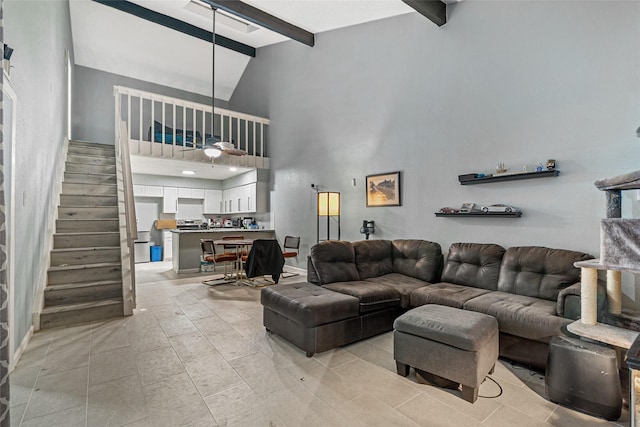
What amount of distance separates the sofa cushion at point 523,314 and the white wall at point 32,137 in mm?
4013

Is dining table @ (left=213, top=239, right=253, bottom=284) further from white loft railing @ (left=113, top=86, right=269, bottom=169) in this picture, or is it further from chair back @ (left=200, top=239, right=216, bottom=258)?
white loft railing @ (left=113, top=86, right=269, bottom=169)

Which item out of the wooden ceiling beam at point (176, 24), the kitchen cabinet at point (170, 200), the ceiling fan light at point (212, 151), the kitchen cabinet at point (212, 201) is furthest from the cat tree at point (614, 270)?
the kitchen cabinet at point (170, 200)

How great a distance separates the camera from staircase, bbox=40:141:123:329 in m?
3.52

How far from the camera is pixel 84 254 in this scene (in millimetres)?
4004

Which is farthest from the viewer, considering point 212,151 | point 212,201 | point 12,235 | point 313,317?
point 212,201

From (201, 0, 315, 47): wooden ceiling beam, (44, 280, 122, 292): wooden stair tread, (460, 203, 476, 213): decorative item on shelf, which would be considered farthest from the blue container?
(460, 203, 476, 213): decorative item on shelf

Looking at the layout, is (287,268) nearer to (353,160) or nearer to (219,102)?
(353,160)

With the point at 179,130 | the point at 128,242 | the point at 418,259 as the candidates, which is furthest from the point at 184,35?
the point at 418,259

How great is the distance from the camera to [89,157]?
19.2 ft

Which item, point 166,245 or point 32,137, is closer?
point 32,137

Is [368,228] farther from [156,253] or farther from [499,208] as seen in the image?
[156,253]

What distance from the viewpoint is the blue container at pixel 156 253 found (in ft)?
27.7

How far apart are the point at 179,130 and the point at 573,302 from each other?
8.36m

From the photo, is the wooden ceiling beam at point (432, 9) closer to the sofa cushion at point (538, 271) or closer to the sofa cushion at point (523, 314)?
the sofa cushion at point (538, 271)
